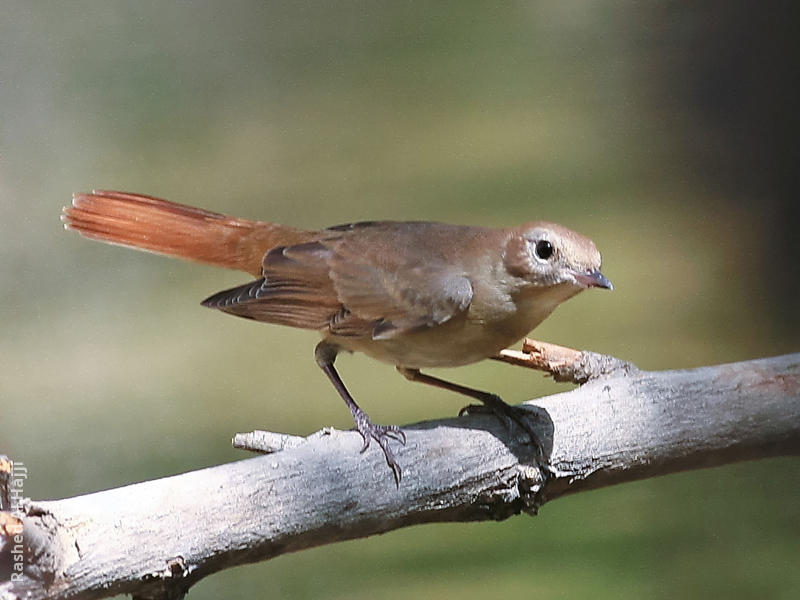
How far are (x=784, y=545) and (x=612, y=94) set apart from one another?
4.39ft

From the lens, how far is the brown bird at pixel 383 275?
4.78 ft

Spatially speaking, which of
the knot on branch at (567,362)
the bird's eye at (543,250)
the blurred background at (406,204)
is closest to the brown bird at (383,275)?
the bird's eye at (543,250)

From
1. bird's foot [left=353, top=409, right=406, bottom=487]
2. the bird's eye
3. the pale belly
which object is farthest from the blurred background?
the bird's eye

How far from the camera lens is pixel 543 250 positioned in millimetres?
1420

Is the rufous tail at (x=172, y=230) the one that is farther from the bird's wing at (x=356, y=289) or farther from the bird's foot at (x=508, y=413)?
the bird's foot at (x=508, y=413)

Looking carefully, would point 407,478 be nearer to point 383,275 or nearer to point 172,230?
point 383,275

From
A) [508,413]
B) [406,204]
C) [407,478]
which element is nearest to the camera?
[407,478]

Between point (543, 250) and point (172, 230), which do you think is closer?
point (543, 250)

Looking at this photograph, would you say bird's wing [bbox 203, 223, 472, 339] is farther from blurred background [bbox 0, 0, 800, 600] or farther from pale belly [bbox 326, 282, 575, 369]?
blurred background [bbox 0, 0, 800, 600]

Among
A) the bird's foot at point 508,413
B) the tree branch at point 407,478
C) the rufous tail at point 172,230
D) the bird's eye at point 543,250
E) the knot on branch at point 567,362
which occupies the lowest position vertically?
the tree branch at point 407,478

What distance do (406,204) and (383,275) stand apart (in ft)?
3.53

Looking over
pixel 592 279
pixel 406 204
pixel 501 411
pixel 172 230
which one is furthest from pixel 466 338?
pixel 406 204

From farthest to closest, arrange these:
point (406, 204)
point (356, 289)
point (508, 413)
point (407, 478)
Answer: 1. point (406, 204)
2. point (356, 289)
3. point (508, 413)
4. point (407, 478)

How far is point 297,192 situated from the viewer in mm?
2633
